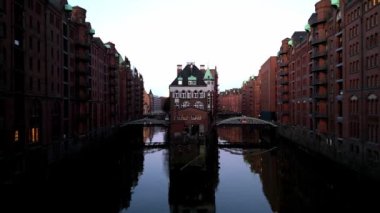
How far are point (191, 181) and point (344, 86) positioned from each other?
23410 millimetres

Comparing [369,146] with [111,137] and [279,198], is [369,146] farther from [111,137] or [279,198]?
[111,137]

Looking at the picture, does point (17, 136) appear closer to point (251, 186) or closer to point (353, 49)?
point (251, 186)

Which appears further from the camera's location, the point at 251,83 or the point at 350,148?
the point at 251,83

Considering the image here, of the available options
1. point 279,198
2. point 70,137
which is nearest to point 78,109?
point 70,137

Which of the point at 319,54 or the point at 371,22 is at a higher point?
the point at 371,22

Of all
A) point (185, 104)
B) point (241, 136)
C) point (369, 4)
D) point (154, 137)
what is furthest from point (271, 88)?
point (369, 4)

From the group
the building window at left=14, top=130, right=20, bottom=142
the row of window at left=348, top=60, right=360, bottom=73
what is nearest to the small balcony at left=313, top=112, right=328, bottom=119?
the row of window at left=348, top=60, right=360, bottom=73

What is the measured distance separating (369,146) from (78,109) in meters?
43.4

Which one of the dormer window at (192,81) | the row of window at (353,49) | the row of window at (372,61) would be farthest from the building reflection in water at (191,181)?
→ the dormer window at (192,81)

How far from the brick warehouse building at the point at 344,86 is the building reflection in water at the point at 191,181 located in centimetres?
1668

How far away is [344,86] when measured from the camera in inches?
2048

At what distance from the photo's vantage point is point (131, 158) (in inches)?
2655

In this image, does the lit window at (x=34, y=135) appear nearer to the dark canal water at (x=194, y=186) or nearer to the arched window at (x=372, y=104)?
the dark canal water at (x=194, y=186)

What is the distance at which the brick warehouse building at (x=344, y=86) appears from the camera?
42969 mm
